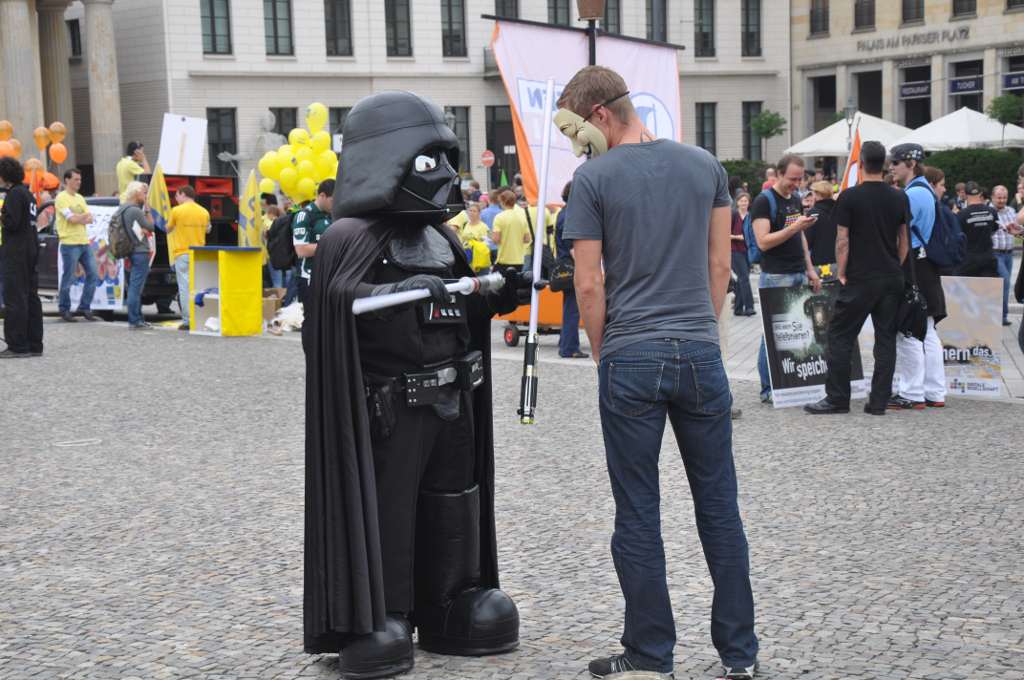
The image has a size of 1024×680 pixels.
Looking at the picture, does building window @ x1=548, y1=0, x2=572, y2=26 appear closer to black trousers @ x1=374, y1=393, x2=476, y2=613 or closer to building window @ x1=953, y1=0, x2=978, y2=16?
building window @ x1=953, y1=0, x2=978, y2=16

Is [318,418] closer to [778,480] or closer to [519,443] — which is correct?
[778,480]

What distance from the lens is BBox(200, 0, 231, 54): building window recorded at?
49.3 m

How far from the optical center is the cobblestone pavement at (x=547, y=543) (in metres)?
4.70

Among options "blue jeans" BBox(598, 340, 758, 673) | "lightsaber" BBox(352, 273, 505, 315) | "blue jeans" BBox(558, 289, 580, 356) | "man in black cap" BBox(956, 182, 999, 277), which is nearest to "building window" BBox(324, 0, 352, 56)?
"blue jeans" BBox(558, 289, 580, 356)

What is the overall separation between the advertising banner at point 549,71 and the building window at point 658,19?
4666cm

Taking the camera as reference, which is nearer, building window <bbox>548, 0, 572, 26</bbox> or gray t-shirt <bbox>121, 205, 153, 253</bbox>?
gray t-shirt <bbox>121, 205, 153, 253</bbox>

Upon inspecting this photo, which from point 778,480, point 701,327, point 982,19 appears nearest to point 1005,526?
point 778,480

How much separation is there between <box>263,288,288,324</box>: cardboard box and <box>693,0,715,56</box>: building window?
41.0 meters

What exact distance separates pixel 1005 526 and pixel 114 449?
5324mm

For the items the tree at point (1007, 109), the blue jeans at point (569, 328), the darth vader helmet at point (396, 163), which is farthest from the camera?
the tree at point (1007, 109)

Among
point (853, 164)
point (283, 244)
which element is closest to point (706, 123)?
point (283, 244)

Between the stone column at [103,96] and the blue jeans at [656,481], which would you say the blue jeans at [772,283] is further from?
the stone column at [103,96]

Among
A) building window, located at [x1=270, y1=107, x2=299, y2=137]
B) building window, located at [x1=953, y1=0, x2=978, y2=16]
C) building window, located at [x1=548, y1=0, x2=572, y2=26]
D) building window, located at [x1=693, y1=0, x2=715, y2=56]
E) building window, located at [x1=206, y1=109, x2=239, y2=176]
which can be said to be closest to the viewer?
building window, located at [x1=206, y1=109, x2=239, y2=176]

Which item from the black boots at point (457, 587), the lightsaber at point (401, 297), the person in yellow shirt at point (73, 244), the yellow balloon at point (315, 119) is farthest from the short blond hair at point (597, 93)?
the person in yellow shirt at point (73, 244)
